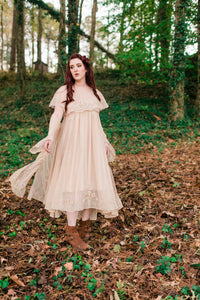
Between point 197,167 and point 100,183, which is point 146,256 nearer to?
point 100,183

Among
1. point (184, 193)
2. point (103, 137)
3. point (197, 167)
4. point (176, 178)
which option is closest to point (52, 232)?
point (103, 137)

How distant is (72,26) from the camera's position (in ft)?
24.7

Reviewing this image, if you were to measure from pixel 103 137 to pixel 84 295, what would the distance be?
194 cm

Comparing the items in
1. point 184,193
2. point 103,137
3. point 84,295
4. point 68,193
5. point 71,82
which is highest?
point 71,82

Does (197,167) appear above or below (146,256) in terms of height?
above

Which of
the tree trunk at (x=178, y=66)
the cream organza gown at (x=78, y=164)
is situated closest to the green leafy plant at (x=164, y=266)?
the cream organza gown at (x=78, y=164)

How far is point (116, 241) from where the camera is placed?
3.47 m

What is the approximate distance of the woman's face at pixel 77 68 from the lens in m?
3.06

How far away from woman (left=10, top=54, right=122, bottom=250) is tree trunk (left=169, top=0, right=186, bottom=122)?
631 cm

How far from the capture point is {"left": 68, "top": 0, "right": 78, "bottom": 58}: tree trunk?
738cm

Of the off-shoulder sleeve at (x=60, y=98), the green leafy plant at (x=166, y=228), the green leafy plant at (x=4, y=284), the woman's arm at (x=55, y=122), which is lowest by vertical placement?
the green leafy plant at (x=4, y=284)

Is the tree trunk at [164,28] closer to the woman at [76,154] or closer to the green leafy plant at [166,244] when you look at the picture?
the woman at [76,154]

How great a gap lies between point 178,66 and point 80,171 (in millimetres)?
7129

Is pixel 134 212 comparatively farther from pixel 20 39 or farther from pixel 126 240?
pixel 20 39
